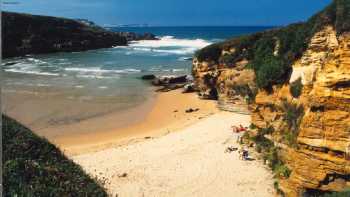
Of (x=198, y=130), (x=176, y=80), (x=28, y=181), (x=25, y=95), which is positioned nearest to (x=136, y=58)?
(x=176, y=80)

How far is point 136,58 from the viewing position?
7100cm

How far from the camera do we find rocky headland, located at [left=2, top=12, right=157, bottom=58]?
8288 centimetres

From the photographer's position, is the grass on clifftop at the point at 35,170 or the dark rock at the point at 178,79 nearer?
the grass on clifftop at the point at 35,170

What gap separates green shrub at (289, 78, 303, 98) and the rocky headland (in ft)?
235

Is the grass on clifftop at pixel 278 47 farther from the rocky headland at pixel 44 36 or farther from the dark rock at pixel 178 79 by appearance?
the rocky headland at pixel 44 36

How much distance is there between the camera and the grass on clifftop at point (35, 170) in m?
5.97

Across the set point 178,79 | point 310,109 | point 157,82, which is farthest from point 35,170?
point 178,79

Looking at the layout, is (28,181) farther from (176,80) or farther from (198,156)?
(176,80)

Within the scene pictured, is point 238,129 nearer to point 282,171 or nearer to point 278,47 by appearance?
point 278,47

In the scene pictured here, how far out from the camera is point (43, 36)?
88938mm

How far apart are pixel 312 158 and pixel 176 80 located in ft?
102

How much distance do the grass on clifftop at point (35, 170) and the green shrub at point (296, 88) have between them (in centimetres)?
1037

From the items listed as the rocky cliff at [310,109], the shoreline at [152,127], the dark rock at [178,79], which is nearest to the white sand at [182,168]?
the rocky cliff at [310,109]

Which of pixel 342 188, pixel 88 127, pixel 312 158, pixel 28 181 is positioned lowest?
pixel 88 127
